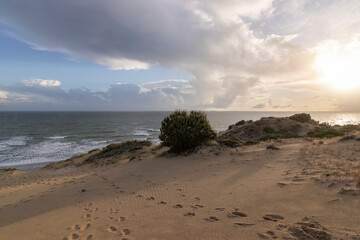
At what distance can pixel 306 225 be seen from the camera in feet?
13.3

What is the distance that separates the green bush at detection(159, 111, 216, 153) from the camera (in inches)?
525

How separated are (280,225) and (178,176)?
17.3 feet

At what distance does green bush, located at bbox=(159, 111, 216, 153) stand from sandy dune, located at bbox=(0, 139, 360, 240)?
368 centimetres

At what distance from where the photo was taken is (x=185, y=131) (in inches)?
524

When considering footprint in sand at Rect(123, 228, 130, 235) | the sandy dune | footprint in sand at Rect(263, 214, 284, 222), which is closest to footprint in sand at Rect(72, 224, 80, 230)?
the sandy dune

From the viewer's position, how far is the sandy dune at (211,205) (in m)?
4.17

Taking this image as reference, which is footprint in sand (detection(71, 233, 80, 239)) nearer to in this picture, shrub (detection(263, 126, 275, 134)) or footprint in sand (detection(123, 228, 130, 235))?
footprint in sand (detection(123, 228, 130, 235))

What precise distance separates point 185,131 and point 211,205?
7.92m

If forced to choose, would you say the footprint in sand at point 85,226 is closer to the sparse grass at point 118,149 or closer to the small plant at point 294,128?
the sparse grass at point 118,149

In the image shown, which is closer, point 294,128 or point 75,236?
point 75,236

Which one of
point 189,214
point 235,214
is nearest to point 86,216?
point 189,214

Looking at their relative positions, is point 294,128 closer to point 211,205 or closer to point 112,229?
point 211,205

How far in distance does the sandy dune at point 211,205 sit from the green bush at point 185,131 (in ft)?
A: 12.1

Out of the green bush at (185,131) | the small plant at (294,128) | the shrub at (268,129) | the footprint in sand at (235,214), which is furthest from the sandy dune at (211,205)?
the small plant at (294,128)
